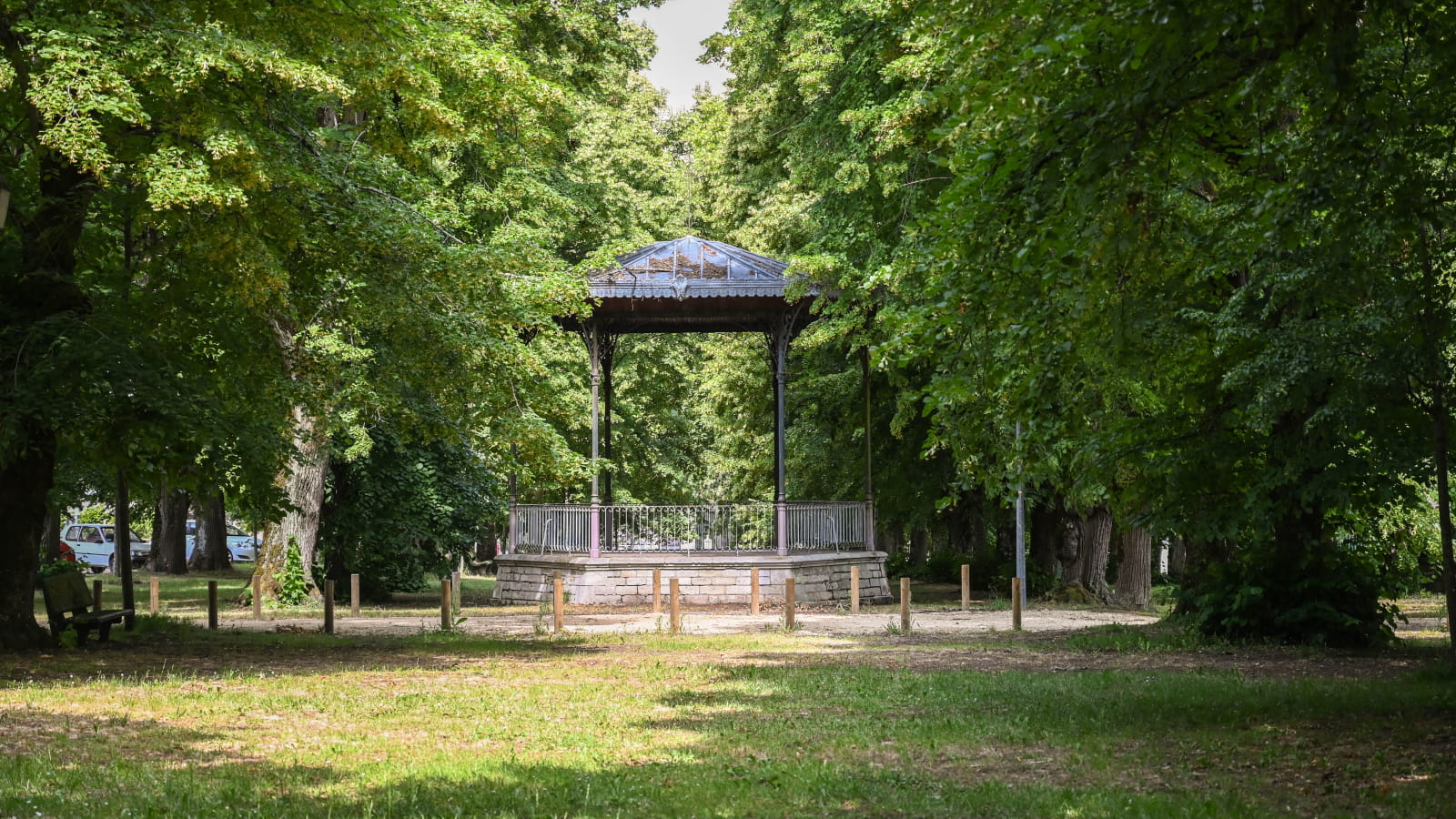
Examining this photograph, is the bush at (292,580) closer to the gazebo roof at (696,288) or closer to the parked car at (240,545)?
the gazebo roof at (696,288)

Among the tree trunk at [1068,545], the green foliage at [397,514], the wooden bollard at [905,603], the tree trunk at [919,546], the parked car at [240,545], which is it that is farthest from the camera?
the parked car at [240,545]

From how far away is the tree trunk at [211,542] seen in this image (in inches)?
1742

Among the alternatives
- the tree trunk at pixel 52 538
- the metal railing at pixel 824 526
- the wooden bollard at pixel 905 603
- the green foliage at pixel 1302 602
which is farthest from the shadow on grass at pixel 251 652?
the tree trunk at pixel 52 538

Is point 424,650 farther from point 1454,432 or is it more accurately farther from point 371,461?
point 371,461

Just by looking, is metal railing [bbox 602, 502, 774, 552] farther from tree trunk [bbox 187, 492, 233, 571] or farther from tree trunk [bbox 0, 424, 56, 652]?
tree trunk [bbox 187, 492, 233, 571]

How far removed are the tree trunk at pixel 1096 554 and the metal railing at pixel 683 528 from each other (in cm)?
464

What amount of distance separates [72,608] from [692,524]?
557 inches

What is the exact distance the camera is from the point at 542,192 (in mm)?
27938

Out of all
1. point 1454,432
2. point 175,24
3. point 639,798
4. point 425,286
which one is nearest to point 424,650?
point 425,286

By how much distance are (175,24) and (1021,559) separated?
1603 centimetres

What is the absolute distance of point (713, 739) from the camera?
966 centimetres

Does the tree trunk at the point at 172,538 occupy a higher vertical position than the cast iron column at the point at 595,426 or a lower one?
lower

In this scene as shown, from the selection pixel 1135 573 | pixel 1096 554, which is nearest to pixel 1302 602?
pixel 1135 573

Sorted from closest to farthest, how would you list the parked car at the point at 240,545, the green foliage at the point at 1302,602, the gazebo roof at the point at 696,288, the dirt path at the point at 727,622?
the green foliage at the point at 1302,602 < the dirt path at the point at 727,622 < the gazebo roof at the point at 696,288 < the parked car at the point at 240,545
